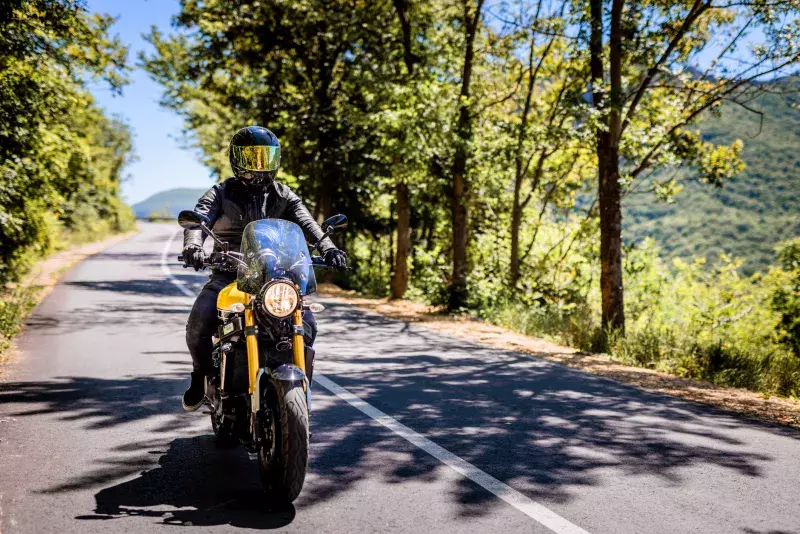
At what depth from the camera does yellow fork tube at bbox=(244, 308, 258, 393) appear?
177 inches

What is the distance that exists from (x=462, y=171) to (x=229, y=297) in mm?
14018

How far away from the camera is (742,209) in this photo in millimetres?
91312

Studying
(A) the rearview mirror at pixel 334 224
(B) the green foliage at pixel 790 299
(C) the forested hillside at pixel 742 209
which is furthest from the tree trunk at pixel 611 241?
(C) the forested hillside at pixel 742 209

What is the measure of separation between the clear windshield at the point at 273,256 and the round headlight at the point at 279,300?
0.39 ft

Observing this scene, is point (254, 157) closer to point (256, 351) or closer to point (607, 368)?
point (256, 351)

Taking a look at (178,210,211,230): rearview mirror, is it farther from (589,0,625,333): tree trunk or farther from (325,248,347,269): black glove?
(589,0,625,333): tree trunk

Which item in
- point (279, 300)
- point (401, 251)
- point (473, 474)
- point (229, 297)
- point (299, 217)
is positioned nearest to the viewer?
point (279, 300)

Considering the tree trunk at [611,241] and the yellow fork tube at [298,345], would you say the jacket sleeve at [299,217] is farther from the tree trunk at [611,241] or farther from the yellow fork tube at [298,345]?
the tree trunk at [611,241]

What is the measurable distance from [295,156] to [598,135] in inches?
514

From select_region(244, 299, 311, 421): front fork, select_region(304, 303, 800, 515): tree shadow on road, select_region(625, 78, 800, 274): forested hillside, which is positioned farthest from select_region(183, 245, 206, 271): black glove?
select_region(625, 78, 800, 274): forested hillside

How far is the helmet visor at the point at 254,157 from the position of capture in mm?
5072

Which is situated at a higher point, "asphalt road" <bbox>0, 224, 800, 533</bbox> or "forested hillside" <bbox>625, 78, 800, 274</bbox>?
"forested hillside" <bbox>625, 78, 800, 274</bbox>

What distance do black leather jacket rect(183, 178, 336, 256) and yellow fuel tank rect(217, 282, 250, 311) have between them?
512mm

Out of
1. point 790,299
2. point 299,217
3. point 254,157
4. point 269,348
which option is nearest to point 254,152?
point 254,157
